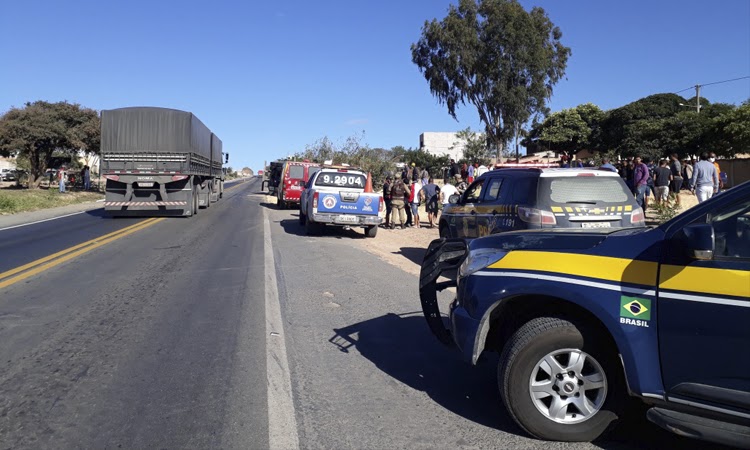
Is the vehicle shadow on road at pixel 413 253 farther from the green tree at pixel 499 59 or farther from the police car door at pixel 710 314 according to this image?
the green tree at pixel 499 59

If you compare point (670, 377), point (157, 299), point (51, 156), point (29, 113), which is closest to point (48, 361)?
point (157, 299)

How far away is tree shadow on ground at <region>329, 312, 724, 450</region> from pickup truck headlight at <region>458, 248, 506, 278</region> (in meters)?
0.64

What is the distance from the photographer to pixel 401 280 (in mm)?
10250

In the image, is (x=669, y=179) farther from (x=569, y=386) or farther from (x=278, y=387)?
(x=278, y=387)

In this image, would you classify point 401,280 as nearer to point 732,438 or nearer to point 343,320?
point 343,320

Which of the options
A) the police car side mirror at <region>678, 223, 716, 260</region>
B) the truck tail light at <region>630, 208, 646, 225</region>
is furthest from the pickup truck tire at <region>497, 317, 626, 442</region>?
the truck tail light at <region>630, 208, 646, 225</region>

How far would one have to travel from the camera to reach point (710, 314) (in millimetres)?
3387

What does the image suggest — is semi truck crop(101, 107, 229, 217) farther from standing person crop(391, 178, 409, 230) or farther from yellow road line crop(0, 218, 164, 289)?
standing person crop(391, 178, 409, 230)

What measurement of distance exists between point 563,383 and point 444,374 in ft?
5.18

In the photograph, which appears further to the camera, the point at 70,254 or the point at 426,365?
the point at 70,254

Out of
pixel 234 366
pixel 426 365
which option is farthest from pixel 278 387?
pixel 426 365

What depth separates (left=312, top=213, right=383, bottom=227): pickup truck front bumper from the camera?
639 inches

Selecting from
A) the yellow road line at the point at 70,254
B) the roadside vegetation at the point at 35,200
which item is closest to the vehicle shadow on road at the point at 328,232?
the yellow road line at the point at 70,254

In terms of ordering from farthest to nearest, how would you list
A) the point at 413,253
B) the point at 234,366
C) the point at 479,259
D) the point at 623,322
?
the point at 413,253 < the point at 234,366 < the point at 479,259 < the point at 623,322
